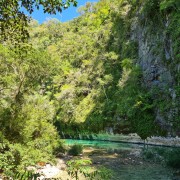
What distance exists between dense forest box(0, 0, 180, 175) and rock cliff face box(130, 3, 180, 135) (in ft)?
0.23

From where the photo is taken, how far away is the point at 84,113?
2925 centimetres

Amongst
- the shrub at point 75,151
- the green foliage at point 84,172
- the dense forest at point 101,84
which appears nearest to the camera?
the green foliage at point 84,172

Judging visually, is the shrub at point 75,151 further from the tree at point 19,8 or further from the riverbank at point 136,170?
the tree at point 19,8

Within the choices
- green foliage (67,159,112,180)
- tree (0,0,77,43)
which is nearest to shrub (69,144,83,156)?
green foliage (67,159,112,180)

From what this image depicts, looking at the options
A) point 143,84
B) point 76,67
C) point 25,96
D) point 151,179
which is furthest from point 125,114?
point 76,67

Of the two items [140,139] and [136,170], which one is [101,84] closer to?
[140,139]

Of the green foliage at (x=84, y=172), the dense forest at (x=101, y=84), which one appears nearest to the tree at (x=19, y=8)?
the dense forest at (x=101, y=84)

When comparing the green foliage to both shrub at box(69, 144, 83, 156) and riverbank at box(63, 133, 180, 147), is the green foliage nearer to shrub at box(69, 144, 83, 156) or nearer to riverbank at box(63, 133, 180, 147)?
shrub at box(69, 144, 83, 156)

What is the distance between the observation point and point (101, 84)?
27.7m

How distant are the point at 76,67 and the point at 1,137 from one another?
27.8 meters

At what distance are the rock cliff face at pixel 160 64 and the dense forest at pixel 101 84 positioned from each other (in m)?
0.07

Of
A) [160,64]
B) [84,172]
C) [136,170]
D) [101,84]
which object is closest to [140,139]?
[101,84]

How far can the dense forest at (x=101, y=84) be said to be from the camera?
44.0ft

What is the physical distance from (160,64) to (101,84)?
9.26 metres
